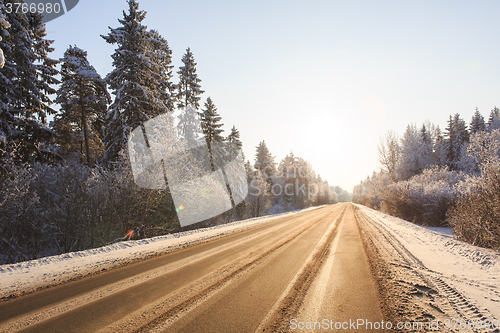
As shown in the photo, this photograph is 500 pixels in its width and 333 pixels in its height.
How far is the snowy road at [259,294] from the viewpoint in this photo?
290cm

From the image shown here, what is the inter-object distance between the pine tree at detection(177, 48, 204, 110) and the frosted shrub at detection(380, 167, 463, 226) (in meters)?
23.2

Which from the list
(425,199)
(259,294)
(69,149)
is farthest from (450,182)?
(69,149)

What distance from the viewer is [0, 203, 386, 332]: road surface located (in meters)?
2.85

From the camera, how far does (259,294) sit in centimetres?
374

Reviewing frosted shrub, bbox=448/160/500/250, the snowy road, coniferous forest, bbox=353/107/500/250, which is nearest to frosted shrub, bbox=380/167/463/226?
coniferous forest, bbox=353/107/500/250

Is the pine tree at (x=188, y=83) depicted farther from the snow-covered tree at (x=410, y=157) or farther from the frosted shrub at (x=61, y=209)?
the snow-covered tree at (x=410, y=157)

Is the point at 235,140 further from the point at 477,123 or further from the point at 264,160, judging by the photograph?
the point at 477,123

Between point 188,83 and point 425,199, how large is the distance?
2540 cm

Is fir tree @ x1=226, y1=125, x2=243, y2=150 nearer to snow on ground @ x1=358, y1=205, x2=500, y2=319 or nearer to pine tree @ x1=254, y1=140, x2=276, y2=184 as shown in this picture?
pine tree @ x1=254, y1=140, x2=276, y2=184

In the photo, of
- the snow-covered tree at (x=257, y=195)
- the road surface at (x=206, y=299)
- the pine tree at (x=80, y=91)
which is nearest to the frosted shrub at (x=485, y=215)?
the road surface at (x=206, y=299)

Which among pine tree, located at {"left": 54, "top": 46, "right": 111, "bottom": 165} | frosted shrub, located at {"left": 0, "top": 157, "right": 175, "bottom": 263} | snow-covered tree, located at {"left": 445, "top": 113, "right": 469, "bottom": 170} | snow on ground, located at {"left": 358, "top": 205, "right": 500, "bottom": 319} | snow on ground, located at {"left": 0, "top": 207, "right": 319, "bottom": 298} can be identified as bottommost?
snow on ground, located at {"left": 358, "top": 205, "right": 500, "bottom": 319}

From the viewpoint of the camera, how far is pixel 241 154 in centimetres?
3388

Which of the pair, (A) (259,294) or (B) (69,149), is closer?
(A) (259,294)

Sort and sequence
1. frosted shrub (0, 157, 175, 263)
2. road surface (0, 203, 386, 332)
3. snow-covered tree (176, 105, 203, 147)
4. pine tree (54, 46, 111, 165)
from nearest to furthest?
road surface (0, 203, 386, 332) < frosted shrub (0, 157, 175, 263) < pine tree (54, 46, 111, 165) < snow-covered tree (176, 105, 203, 147)
